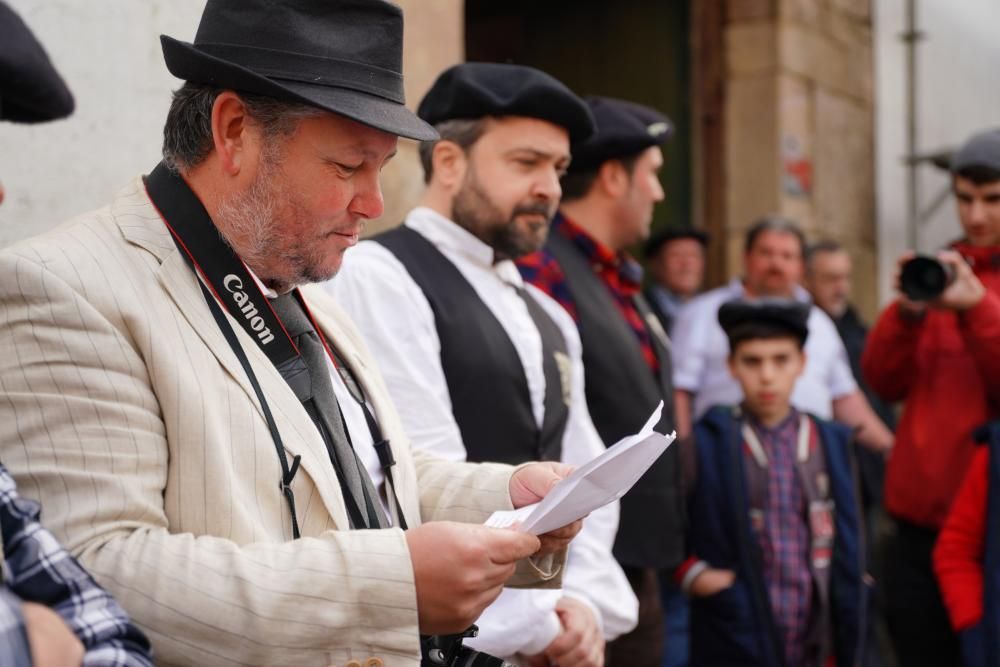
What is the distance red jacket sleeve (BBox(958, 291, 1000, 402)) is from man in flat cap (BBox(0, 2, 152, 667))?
9.72ft

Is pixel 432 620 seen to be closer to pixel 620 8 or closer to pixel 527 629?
pixel 527 629

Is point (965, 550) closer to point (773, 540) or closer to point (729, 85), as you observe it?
point (773, 540)

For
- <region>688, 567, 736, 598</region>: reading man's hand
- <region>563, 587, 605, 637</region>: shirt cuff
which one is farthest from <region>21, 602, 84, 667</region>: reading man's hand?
<region>688, 567, 736, 598</region>: reading man's hand

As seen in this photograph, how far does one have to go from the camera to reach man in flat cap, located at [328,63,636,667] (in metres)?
2.65

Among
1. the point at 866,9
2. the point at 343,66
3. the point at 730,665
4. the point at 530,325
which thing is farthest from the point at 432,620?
the point at 866,9

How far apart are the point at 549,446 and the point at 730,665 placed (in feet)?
3.95

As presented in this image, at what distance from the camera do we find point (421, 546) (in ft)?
5.60

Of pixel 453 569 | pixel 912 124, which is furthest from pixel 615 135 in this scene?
pixel 912 124

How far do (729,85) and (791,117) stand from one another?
374 mm

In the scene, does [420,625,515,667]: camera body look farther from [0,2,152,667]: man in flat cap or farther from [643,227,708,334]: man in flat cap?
[643,227,708,334]: man in flat cap

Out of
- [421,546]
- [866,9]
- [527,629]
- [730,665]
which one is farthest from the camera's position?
[866,9]

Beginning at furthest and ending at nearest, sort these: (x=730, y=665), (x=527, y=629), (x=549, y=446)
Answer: (x=730, y=665)
(x=549, y=446)
(x=527, y=629)

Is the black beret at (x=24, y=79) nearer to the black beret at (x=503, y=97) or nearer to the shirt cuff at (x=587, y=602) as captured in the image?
the black beret at (x=503, y=97)

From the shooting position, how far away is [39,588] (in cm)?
140
